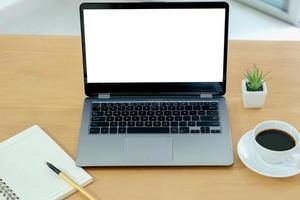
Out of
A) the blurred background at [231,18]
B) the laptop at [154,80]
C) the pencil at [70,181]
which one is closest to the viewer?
the pencil at [70,181]

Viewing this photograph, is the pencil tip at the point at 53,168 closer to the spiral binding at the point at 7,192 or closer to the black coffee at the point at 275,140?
the spiral binding at the point at 7,192

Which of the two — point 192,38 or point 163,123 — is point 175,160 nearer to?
point 163,123

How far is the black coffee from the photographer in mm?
1113

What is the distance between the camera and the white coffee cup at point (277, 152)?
3.60ft

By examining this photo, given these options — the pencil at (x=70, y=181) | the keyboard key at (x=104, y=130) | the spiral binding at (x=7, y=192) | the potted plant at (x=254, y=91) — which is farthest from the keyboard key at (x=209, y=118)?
the spiral binding at (x=7, y=192)

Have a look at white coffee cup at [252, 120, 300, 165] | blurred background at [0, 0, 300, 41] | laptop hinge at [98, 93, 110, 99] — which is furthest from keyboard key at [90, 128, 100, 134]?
blurred background at [0, 0, 300, 41]

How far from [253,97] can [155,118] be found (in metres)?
0.24

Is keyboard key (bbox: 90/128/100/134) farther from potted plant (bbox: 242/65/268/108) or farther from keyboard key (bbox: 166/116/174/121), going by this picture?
potted plant (bbox: 242/65/268/108)

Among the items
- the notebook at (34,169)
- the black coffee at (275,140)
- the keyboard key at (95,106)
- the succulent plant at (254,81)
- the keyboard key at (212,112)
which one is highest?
the succulent plant at (254,81)

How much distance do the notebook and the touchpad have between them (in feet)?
0.35

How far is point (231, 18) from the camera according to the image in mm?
Answer: 2441

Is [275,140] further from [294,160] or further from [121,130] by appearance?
[121,130]

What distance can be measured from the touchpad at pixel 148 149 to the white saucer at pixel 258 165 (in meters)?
0.16

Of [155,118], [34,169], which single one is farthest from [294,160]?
[34,169]
